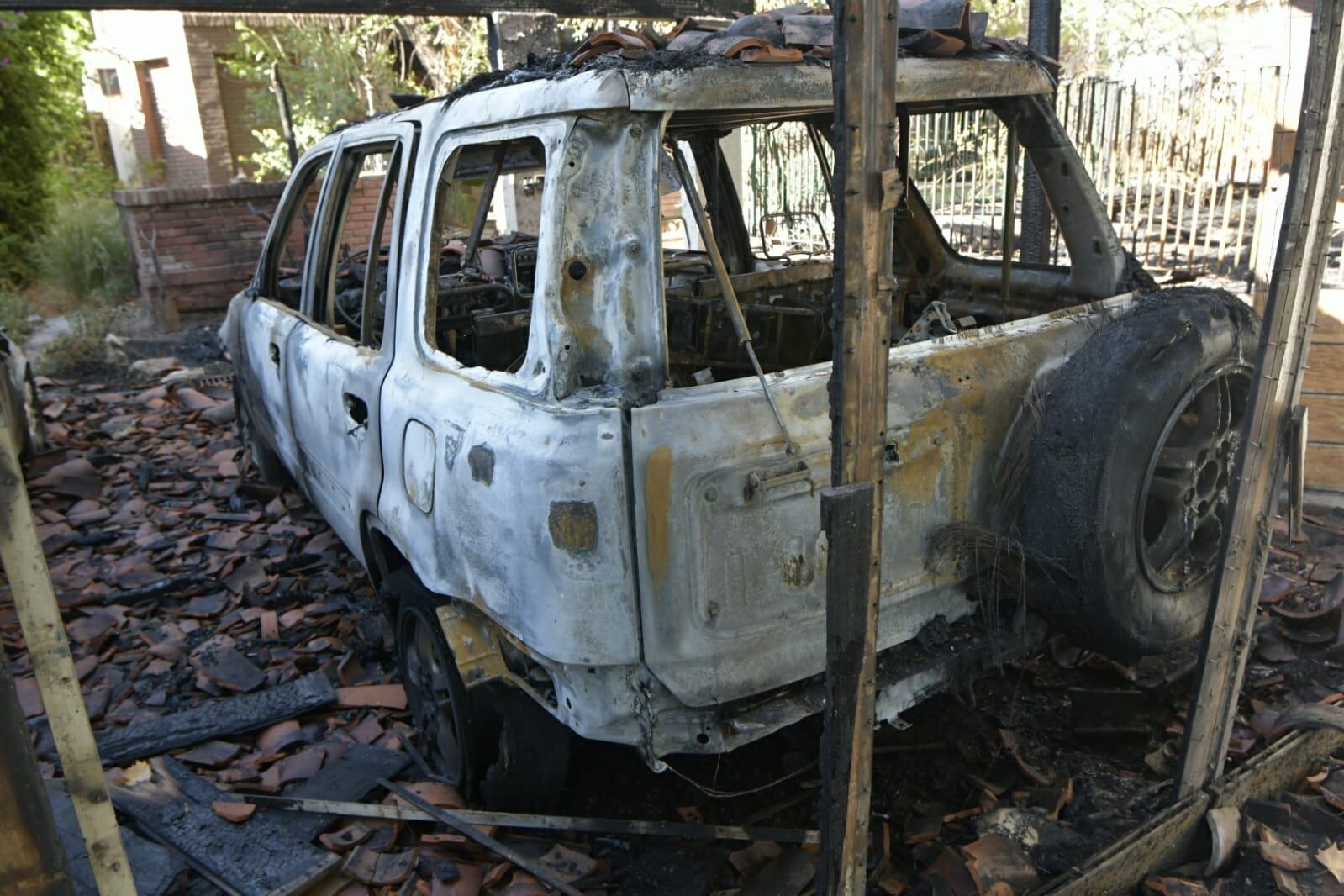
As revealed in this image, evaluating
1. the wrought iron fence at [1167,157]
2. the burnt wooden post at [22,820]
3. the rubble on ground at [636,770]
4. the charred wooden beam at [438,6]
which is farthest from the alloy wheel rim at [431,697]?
the wrought iron fence at [1167,157]

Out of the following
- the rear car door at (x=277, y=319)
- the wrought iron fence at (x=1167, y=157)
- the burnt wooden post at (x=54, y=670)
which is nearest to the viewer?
the burnt wooden post at (x=54, y=670)

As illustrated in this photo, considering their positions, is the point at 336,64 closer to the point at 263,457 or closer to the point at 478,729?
the point at 263,457

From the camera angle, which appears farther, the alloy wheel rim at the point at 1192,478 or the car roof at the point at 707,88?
the alloy wheel rim at the point at 1192,478

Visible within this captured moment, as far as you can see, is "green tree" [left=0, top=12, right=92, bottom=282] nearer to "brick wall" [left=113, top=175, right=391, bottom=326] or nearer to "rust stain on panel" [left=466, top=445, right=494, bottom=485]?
"brick wall" [left=113, top=175, right=391, bottom=326]

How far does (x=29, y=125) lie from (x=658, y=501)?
15.9m

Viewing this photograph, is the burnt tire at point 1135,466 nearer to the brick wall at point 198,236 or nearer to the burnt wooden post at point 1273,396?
the burnt wooden post at point 1273,396

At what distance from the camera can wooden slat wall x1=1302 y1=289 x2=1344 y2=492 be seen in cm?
484

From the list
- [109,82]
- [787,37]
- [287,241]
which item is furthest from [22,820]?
[109,82]

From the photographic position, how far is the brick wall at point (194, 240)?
35.4 ft

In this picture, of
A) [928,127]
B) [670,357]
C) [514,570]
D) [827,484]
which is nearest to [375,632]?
[670,357]

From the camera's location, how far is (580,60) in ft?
8.51

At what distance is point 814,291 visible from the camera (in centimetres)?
411

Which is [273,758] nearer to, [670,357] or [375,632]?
[375,632]

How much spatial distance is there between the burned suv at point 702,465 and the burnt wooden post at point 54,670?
937 millimetres
